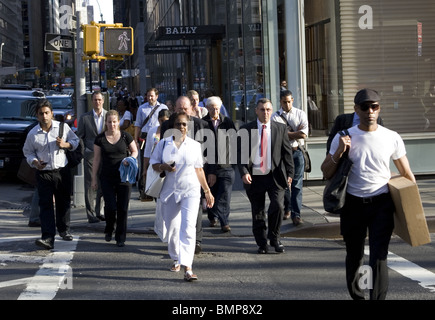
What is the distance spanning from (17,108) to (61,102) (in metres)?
5.64

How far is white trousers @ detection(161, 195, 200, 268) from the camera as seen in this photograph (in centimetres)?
874

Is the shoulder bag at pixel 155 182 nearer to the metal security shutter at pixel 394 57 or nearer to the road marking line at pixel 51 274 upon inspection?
the road marking line at pixel 51 274

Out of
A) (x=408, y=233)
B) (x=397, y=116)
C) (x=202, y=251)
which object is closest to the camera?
(x=408, y=233)

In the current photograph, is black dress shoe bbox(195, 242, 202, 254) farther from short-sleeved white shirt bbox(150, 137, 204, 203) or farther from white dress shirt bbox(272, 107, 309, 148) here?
white dress shirt bbox(272, 107, 309, 148)

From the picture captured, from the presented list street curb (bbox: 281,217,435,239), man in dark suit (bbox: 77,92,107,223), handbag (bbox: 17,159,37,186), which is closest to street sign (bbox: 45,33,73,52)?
man in dark suit (bbox: 77,92,107,223)

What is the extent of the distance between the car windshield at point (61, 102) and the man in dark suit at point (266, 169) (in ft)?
60.1

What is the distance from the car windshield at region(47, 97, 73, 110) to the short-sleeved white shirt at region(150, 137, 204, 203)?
1921 cm

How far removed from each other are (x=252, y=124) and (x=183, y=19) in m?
28.4

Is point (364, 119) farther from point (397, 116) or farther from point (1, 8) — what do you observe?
point (1, 8)

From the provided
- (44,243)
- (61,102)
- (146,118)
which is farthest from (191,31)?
(44,243)

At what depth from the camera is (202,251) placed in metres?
10.7

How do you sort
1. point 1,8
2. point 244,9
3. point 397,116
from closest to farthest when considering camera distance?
point 397,116
point 244,9
point 1,8

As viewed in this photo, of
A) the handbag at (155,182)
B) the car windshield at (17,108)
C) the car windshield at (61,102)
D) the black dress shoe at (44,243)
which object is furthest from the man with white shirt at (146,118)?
the car windshield at (61,102)
